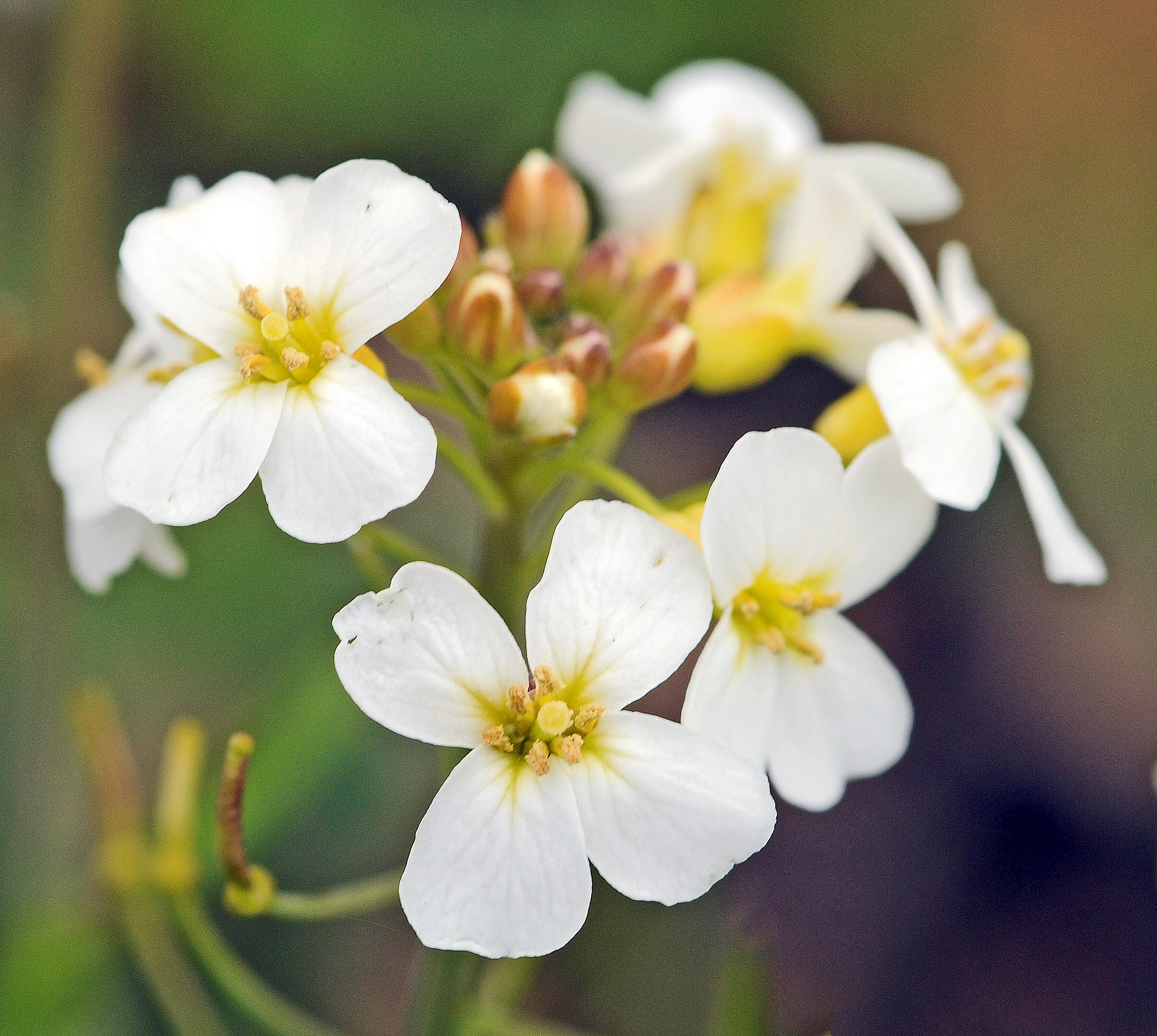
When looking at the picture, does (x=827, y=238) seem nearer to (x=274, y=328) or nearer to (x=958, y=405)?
(x=958, y=405)

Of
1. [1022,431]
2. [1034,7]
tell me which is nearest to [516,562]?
[1022,431]

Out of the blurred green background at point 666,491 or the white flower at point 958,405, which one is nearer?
the white flower at point 958,405

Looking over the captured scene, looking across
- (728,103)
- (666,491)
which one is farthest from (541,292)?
(666,491)

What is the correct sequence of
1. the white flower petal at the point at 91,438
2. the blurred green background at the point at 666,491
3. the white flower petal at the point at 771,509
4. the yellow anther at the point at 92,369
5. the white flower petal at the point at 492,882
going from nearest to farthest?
1. the white flower petal at the point at 492,882
2. the white flower petal at the point at 771,509
3. the white flower petal at the point at 91,438
4. the yellow anther at the point at 92,369
5. the blurred green background at the point at 666,491

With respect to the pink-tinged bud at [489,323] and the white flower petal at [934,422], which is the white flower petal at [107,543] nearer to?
the pink-tinged bud at [489,323]

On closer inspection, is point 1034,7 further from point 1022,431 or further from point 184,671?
point 184,671

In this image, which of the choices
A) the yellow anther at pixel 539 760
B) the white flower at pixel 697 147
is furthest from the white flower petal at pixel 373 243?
the white flower at pixel 697 147
